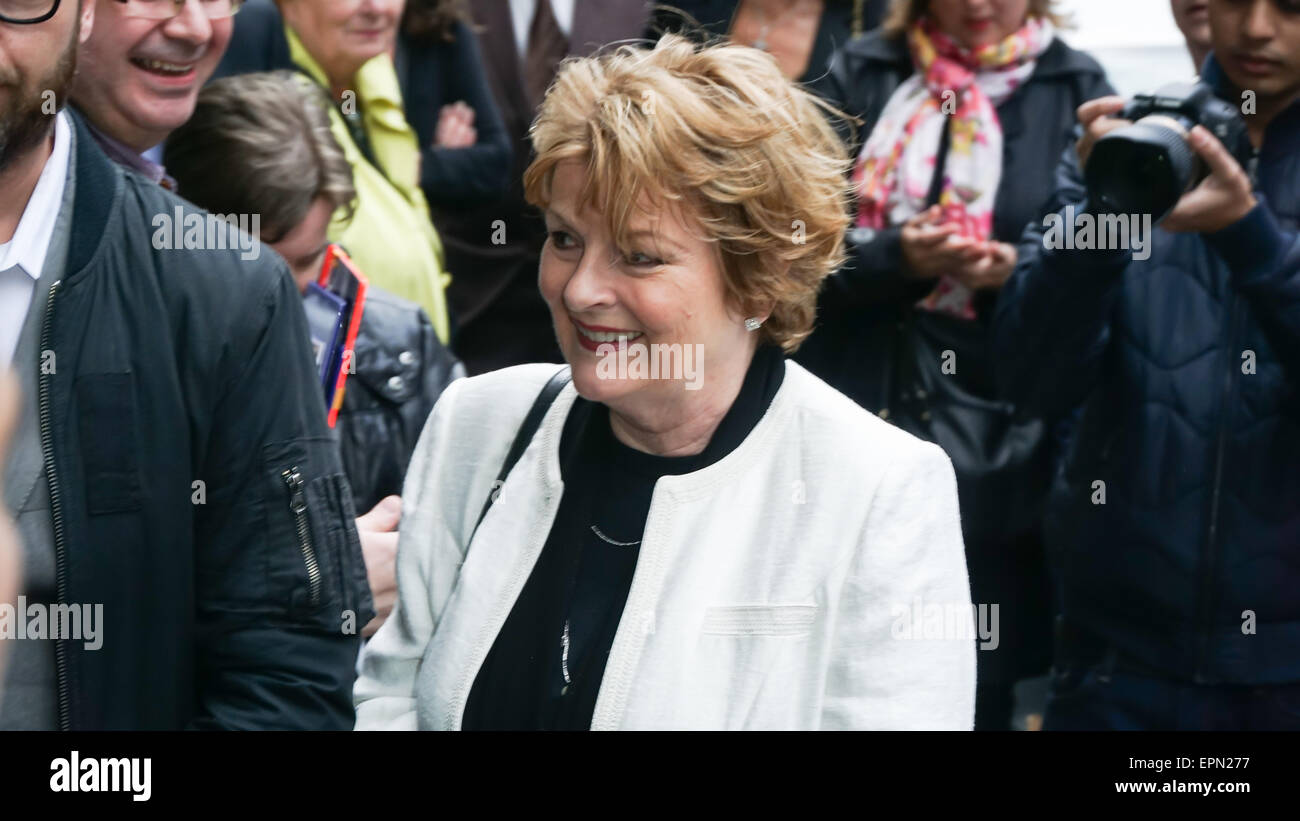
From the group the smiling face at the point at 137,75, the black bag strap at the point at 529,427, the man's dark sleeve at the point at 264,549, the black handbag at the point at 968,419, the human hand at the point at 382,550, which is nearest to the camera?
the man's dark sleeve at the point at 264,549

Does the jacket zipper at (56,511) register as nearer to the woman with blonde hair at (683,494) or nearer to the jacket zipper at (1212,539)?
the woman with blonde hair at (683,494)

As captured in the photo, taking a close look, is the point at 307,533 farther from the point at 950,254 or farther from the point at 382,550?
the point at 950,254

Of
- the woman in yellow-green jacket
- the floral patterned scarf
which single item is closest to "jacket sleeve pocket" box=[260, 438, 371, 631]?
the woman in yellow-green jacket

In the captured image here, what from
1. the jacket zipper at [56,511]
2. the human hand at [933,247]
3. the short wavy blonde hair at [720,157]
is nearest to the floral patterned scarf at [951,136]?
the human hand at [933,247]

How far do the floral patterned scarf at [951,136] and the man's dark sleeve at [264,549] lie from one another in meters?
1.94

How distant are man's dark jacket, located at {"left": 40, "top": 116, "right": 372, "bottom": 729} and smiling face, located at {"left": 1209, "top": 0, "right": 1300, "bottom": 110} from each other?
77.3 inches

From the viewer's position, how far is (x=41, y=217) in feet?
6.64

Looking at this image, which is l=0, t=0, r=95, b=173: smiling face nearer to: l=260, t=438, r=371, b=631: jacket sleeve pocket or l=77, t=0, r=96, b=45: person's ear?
l=77, t=0, r=96, b=45: person's ear

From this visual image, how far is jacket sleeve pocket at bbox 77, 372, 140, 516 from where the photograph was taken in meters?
1.97

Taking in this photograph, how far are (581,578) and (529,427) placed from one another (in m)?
0.26

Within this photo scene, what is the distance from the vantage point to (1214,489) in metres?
3.07

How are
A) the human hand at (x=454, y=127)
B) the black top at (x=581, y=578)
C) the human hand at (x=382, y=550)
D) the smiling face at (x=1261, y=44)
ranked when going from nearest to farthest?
the black top at (x=581, y=578) < the human hand at (x=382, y=550) < the smiling face at (x=1261, y=44) < the human hand at (x=454, y=127)

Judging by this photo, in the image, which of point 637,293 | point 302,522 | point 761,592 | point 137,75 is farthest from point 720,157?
point 137,75

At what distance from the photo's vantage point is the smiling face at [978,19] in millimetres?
3730
